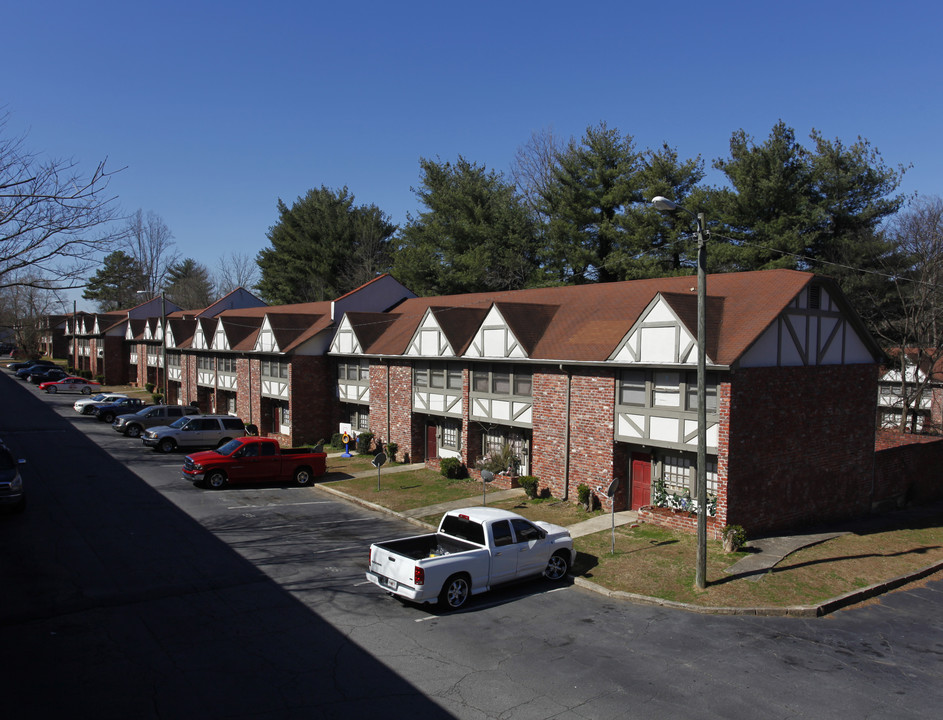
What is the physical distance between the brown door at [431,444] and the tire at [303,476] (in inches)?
205

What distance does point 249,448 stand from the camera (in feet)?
79.7

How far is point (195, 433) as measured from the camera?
104 feet

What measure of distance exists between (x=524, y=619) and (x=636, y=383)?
344 inches

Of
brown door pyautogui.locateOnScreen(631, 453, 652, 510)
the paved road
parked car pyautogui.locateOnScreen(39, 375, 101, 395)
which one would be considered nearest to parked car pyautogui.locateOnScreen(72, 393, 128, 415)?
parked car pyautogui.locateOnScreen(39, 375, 101, 395)

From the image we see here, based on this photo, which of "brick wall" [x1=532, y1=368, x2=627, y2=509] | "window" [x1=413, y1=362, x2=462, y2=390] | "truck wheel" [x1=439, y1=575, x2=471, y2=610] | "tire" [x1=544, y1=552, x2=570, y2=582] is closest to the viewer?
"truck wheel" [x1=439, y1=575, x2=471, y2=610]

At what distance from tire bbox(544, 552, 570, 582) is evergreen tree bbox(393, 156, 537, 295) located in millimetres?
29789

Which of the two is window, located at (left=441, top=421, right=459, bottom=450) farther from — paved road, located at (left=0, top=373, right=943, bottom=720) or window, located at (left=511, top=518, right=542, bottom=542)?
window, located at (left=511, top=518, right=542, bottom=542)

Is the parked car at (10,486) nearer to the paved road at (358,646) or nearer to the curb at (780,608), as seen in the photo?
the paved road at (358,646)

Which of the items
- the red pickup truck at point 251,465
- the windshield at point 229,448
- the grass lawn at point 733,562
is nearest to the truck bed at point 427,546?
the grass lawn at point 733,562

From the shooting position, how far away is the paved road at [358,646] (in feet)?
29.1

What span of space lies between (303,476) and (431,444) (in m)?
5.59

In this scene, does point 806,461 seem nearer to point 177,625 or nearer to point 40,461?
point 177,625

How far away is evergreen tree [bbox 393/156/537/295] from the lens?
43.6m

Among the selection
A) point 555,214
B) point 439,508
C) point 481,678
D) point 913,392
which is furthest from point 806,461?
point 555,214
